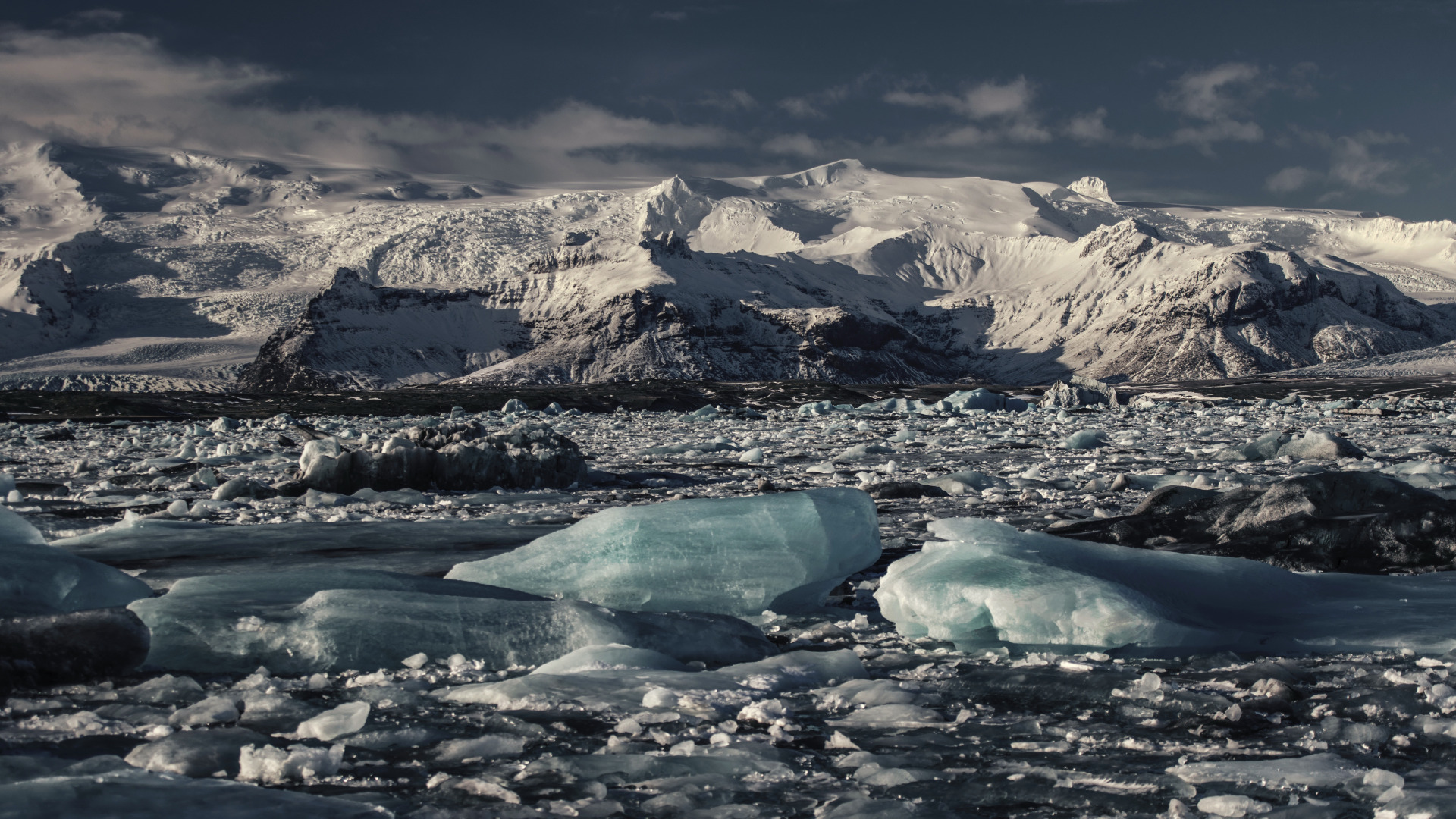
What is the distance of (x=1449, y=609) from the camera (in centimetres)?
541

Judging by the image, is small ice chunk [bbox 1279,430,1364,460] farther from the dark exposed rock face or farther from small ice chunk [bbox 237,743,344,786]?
small ice chunk [bbox 237,743,344,786]

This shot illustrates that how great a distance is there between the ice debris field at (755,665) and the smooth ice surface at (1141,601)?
0.07 ft

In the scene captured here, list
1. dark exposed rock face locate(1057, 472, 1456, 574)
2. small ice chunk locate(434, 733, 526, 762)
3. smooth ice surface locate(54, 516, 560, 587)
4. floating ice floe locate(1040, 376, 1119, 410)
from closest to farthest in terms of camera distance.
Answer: small ice chunk locate(434, 733, 526, 762), dark exposed rock face locate(1057, 472, 1456, 574), smooth ice surface locate(54, 516, 560, 587), floating ice floe locate(1040, 376, 1119, 410)

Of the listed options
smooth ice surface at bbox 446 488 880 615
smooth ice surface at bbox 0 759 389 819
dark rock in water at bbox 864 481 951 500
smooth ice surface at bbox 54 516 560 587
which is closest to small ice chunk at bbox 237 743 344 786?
smooth ice surface at bbox 0 759 389 819

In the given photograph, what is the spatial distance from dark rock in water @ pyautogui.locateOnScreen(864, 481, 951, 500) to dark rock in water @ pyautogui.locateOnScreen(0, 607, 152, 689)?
8352mm

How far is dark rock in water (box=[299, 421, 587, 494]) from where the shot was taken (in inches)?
501

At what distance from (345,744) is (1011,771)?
94.3 inches

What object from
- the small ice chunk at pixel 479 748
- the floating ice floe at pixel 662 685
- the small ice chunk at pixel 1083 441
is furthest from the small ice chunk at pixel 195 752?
the small ice chunk at pixel 1083 441

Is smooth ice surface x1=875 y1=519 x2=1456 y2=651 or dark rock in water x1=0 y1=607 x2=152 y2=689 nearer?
dark rock in water x1=0 y1=607 x2=152 y2=689

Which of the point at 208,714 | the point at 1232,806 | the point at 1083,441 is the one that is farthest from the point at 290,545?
the point at 1083,441

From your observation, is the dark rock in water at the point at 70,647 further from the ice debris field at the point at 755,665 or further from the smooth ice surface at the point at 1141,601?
the smooth ice surface at the point at 1141,601

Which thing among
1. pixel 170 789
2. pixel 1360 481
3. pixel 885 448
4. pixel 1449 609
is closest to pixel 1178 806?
pixel 170 789

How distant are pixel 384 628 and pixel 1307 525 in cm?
640

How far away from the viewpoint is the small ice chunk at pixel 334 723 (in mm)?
3736
